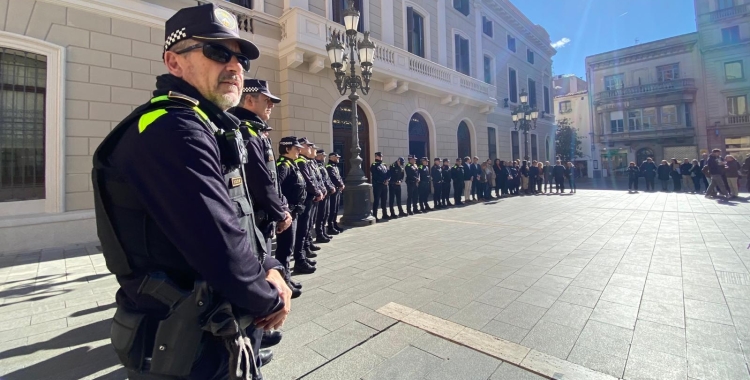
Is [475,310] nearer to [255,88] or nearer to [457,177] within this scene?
[255,88]

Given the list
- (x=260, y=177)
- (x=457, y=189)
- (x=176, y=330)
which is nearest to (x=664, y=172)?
(x=457, y=189)

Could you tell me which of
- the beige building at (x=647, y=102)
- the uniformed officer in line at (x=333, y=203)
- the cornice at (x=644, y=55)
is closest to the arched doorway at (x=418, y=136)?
the uniformed officer in line at (x=333, y=203)

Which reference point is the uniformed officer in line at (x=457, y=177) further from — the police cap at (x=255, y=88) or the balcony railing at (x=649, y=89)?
the balcony railing at (x=649, y=89)

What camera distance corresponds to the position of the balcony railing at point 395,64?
396 inches

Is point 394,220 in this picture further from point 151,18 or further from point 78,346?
point 151,18

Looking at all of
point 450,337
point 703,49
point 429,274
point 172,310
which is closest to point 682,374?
point 450,337

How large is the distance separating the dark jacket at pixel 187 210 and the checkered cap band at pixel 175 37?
379 millimetres

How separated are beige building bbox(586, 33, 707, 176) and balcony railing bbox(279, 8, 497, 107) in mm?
24662

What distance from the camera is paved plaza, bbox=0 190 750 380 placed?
91.4 inches

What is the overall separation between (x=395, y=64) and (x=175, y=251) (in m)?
13.2

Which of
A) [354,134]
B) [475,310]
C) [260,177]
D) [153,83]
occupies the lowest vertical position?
[475,310]

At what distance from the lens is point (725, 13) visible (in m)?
29.3

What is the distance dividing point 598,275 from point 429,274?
2075 millimetres

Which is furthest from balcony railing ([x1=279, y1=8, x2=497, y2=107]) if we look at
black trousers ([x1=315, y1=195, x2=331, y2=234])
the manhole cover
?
the manhole cover
